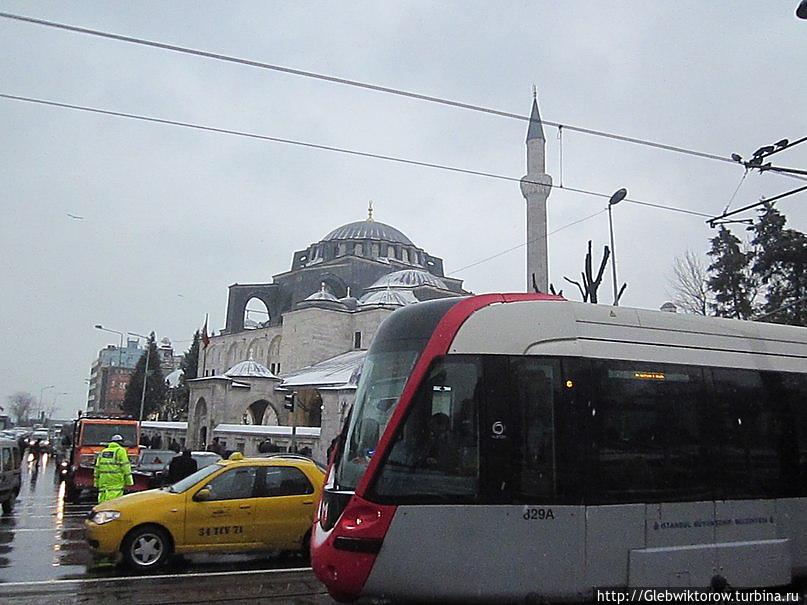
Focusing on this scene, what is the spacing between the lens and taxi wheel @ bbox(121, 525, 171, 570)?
30.0 feet

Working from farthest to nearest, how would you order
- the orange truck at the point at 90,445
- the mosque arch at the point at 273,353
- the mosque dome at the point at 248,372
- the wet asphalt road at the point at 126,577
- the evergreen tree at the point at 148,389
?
the evergreen tree at the point at 148,389
the mosque arch at the point at 273,353
the mosque dome at the point at 248,372
the orange truck at the point at 90,445
the wet asphalt road at the point at 126,577

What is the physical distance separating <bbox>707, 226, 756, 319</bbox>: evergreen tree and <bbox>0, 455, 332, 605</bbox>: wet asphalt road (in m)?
31.4

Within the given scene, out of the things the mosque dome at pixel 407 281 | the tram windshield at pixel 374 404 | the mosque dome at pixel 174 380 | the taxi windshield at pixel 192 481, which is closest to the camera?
the tram windshield at pixel 374 404

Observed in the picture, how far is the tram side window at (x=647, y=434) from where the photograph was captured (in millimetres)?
6344

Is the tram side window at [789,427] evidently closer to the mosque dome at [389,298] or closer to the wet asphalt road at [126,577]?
the wet asphalt road at [126,577]

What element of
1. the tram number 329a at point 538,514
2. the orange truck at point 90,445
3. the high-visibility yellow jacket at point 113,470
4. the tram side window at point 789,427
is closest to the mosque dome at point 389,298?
the orange truck at point 90,445

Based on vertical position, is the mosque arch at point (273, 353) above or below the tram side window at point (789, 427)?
above

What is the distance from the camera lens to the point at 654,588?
6219 millimetres

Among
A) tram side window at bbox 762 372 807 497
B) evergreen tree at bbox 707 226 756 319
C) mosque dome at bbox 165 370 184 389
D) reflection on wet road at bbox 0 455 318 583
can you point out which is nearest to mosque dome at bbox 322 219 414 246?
mosque dome at bbox 165 370 184 389

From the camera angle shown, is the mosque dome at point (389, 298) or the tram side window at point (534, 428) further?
the mosque dome at point (389, 298)

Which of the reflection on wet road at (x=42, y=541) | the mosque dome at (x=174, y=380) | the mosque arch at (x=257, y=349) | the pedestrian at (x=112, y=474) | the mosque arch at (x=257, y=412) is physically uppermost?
the mosque arch at (x=257, y=349)

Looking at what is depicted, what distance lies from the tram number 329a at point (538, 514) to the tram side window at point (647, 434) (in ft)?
1.35

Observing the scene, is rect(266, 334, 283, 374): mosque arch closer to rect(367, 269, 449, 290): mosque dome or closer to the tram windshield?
rect(367, 269, 449, 290): mosque dome

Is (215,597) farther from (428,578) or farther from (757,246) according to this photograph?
(757,246)
